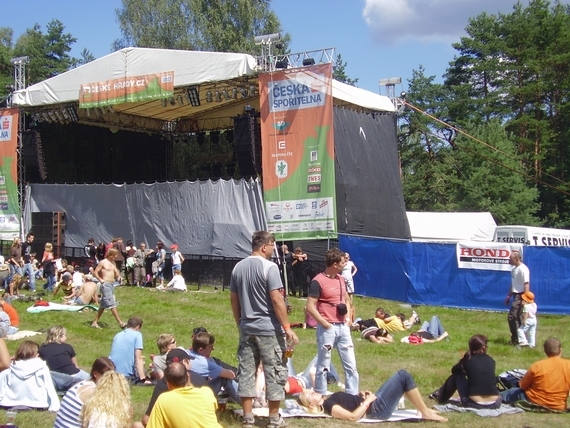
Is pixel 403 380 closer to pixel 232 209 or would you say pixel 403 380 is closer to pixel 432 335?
pixel 432 335

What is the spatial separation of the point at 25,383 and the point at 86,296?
8.75 m

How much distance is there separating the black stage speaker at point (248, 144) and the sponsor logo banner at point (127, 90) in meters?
2.45

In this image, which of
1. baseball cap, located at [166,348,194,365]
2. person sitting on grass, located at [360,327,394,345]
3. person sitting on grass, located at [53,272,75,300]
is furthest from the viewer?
person sitting on grass, located at [53,272,75,300]

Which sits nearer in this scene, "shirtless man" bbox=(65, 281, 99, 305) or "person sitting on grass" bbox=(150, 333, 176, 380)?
"person sitting on grass" bbox=(150, 333, 176, 380)

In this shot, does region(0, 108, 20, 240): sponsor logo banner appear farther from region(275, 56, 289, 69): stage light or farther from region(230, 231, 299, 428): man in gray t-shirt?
region(230, 231, 299, 428): man in gray t-shirt

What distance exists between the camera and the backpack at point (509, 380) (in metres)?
7.95

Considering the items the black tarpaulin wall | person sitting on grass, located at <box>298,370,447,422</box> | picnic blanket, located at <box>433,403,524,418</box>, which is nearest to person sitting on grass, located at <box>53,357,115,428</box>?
person sitting on grass, located at <box>298,370,447,422</box>

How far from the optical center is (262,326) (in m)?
6.01

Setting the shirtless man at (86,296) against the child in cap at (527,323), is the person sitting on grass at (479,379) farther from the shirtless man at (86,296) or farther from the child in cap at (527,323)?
the shirtless man at (86,296)

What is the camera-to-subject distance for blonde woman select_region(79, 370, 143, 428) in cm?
448

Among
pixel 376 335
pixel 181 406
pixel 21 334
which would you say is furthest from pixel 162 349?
pixel 376 335

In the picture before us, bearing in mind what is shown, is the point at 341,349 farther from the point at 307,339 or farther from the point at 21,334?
the point at 21,334

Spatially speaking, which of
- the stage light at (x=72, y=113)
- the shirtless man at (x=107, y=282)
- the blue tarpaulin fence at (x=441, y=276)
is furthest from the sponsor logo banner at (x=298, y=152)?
the stage light at (x=72, y=113)

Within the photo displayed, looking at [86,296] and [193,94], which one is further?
[193,94]
